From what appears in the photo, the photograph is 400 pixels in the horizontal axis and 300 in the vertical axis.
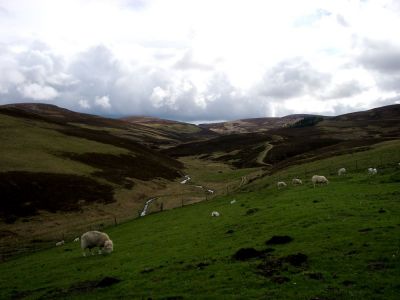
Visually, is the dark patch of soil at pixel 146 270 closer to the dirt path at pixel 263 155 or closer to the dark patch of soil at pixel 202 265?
the dark patch of soil at pixel 202 265

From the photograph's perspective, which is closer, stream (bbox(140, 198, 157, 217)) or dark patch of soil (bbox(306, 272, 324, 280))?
dark patch of soil (bbox(306, 272, 324, 280))

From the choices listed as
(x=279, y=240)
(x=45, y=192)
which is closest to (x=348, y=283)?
(x=279, y=240)

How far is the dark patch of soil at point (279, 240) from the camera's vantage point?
27.0 m

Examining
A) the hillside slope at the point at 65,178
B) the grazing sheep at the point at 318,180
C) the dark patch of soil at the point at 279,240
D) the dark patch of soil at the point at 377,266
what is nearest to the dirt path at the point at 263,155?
Answer: the hillside slope at the point at 65,178

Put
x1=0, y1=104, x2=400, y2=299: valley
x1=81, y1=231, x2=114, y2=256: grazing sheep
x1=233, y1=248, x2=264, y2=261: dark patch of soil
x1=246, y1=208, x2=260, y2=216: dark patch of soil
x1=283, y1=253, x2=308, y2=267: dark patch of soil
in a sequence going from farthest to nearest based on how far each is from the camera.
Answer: x1=246, y1=208, x2=260, y2=216: dark patch of soil → x1=81, y1=231, x2=114, y2=256: grazing sheep → x1=233, y1=248, x2=264, y2=261: dark patch of soil → x1=283, y1=253, x2=308, y2=267: dark patch of soil → x1=0, y1=104, x2=400, y2=299: valley

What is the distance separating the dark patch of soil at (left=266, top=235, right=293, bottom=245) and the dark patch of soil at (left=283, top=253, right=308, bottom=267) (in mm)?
3504

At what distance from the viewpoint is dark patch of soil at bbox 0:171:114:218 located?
2557 inches

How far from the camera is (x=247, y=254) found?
2552 centimetres

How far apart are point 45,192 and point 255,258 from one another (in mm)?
54879

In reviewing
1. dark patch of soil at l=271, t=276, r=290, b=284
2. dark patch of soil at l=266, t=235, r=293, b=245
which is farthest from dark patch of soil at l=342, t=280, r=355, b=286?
dark patch of soil at l=266, t=235, r=293, b=245

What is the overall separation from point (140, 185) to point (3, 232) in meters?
36.4

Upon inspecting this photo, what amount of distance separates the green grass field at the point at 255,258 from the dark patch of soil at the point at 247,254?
236mm

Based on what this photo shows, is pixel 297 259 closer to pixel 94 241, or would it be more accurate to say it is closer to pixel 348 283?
pixel 348 283

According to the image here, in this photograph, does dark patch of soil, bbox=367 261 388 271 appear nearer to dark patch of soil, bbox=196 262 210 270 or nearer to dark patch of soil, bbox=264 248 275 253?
dark patch of soil, bbox=264 248 275 253
